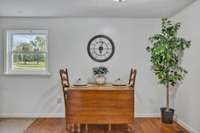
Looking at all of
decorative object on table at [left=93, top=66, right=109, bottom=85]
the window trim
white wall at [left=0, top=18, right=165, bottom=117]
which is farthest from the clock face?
the window trim

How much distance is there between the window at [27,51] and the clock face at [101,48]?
1086mm

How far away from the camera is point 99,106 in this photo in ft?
13.9

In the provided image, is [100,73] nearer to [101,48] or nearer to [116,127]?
[101,48]

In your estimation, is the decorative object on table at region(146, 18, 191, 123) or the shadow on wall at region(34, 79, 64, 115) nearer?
the decorative object on table at region(146, 18, 191, 123)

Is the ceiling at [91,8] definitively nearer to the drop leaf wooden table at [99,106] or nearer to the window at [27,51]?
the window at [27,51]

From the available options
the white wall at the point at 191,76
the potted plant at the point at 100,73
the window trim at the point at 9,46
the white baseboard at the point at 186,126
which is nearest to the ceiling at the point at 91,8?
the white wall at the point at 191,76

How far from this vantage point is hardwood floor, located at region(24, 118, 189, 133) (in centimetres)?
431

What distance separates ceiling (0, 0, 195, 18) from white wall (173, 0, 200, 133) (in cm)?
23

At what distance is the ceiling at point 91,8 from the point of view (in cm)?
414

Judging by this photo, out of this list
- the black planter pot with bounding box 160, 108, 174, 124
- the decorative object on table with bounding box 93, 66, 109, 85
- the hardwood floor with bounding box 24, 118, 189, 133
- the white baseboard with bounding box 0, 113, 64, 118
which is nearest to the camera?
the hardwood floor with bounding box 24, 118, 189, 133

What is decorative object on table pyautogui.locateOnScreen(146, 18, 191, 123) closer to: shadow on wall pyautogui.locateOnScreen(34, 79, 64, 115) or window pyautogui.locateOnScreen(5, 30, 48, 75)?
shadow on wall pyautogui.locateOnScreen(34, 79, 64, 115)

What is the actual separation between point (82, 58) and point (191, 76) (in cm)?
244

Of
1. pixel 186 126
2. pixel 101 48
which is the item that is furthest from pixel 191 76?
pixel 101 48

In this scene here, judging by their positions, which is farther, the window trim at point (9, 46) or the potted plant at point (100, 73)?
the window trim at point (9, 46)
